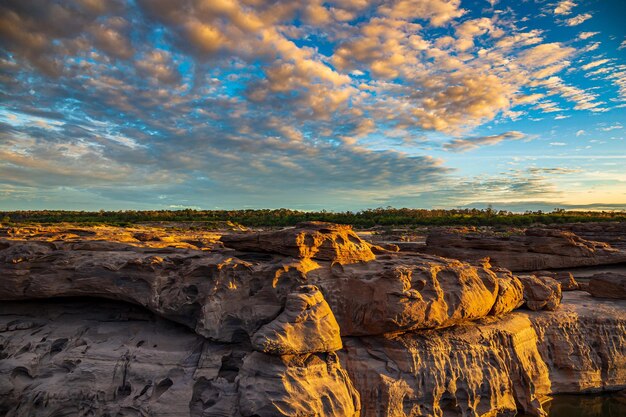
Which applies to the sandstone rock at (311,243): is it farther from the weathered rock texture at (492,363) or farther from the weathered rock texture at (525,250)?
the weathered rock texture at (525,250)

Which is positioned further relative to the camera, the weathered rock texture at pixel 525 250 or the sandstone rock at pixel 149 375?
the weathered rock texture at pixel 525 250

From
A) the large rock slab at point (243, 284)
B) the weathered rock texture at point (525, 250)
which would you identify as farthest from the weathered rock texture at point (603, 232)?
the large rock slab at point (243, 284)

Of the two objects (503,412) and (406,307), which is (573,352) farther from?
(406,307)

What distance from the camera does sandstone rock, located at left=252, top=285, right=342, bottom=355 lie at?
8.16m

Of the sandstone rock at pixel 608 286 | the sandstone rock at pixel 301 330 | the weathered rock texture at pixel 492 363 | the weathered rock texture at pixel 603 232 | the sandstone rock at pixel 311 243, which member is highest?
the sandstone rock at pixel 311 243

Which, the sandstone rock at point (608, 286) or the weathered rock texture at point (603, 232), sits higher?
the weathered rock texture at point (603, 232)

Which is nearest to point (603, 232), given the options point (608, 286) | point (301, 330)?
point (608, 286)

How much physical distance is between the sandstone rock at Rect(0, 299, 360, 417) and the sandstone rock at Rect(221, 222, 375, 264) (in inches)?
117

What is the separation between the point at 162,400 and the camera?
8.60 metres

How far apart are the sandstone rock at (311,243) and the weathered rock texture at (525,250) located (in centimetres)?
1160

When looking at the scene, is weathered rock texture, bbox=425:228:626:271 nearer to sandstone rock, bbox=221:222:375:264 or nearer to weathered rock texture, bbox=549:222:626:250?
weathered rock texture, bbox=549:222:626:250

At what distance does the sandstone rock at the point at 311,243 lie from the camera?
10.8 meters

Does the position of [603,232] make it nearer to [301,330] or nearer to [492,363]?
[492,363]

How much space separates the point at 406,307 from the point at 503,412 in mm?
4585
